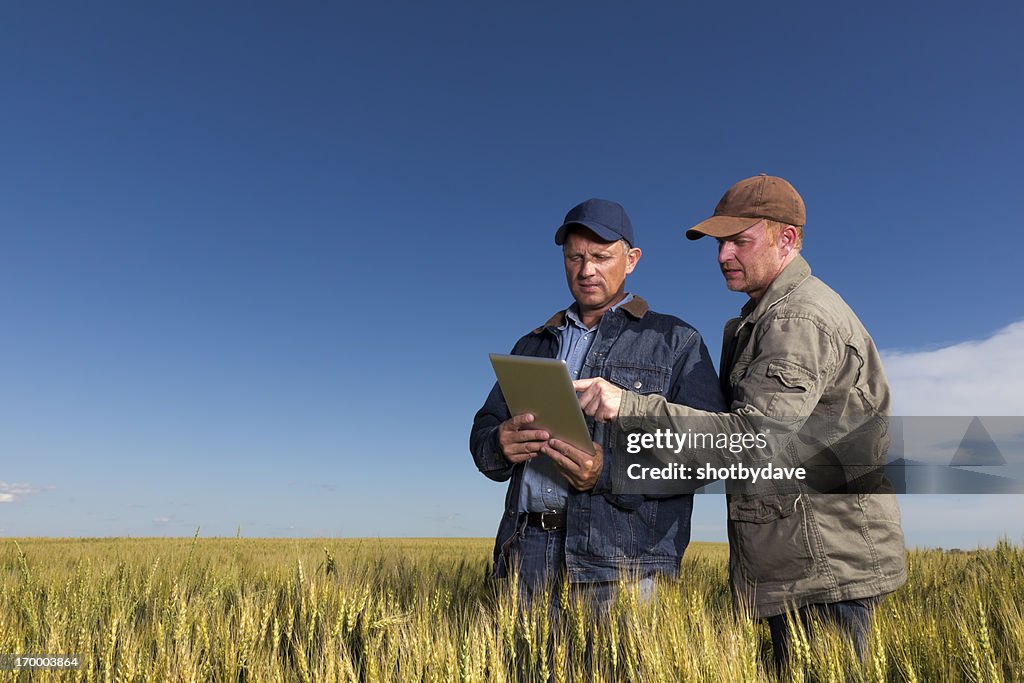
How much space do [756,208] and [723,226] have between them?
13cm

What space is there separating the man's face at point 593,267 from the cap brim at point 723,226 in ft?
1.19

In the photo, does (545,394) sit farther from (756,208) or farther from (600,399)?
(756,208)

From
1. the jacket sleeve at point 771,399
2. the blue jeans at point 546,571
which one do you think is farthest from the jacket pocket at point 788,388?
the blue jeans at point 546,571

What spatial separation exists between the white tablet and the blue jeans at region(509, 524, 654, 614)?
468 millimetres

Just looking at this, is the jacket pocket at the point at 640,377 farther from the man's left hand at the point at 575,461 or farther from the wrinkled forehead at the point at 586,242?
the wrinkled forehead at the point at 586,242

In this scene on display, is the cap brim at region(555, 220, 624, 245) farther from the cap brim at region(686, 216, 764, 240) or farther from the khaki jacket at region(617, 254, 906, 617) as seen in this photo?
the khaki jacket at region(617, 254, 906, 617)

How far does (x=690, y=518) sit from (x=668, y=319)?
0.78 m

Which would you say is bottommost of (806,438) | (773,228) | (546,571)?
(546,571)

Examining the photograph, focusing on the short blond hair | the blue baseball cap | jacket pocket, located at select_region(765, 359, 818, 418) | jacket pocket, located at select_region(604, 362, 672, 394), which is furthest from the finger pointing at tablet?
the short blond hair

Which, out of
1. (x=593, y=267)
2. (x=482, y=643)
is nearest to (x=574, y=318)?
(x=593, y=267)

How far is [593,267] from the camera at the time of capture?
2.88m

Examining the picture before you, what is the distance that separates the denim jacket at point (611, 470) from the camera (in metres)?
2.61

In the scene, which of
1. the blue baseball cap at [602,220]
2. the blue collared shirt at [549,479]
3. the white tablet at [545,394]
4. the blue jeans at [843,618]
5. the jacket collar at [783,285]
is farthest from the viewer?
the blue baseball cap at [602,220]

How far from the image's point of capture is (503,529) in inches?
115
